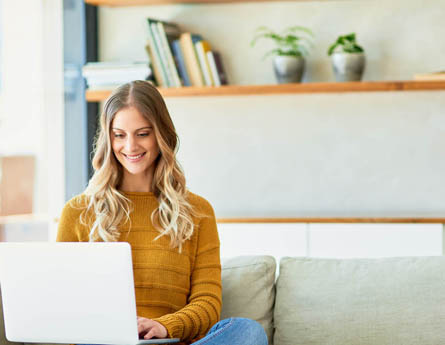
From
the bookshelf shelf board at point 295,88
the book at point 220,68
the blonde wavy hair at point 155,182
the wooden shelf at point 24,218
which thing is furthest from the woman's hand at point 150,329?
the wooden shelf at point 24,218

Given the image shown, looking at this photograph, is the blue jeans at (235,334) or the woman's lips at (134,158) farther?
the woman's lips at (134,158)

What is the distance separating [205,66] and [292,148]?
0.56 meters

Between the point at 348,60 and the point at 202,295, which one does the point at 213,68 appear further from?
the point at 202,295

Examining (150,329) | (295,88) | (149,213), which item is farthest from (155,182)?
(295,88)

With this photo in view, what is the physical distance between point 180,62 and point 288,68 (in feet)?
1.60

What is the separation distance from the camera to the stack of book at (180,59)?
3.05 m

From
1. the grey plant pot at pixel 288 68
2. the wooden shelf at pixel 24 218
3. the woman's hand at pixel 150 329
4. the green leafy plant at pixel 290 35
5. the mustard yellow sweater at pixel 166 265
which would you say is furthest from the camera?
the wooden shelf at pixel 24 218

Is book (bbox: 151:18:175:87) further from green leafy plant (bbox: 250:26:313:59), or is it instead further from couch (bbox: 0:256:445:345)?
couch (bbox: 0:256:445:345)

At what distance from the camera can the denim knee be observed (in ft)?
5.47

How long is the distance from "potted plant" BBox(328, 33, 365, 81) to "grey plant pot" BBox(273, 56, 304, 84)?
151 mm

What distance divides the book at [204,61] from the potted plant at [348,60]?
556mm

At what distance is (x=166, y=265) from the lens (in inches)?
74.8

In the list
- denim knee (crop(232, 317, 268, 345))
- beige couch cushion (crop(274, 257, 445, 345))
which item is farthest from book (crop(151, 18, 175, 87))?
denim knee (crop(232, 317, 268, 345))

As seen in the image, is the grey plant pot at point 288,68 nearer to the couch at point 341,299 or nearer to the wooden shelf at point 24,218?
the couch at point 341,299
